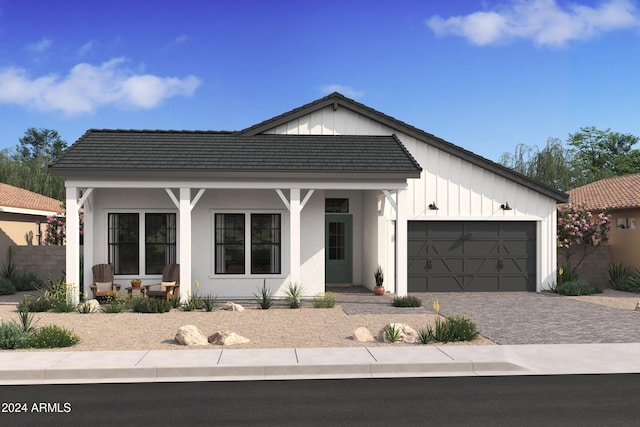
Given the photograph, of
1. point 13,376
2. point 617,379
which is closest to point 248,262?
point 13,376

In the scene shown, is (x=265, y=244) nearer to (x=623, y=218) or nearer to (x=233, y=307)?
(x=233, y=307)

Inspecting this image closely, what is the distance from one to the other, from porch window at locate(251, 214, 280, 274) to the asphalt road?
9079mm

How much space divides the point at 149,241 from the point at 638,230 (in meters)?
16.5

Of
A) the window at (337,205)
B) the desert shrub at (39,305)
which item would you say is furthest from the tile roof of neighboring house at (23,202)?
the window at (337,205)

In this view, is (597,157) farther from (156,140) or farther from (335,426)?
(335,426)

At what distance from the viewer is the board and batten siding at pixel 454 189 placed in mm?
19094

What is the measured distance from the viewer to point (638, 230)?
21.3m

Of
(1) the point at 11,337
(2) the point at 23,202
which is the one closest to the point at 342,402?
(1) the point at 11,337

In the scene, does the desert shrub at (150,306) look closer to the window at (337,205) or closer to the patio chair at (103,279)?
the patio chair at (103,279)

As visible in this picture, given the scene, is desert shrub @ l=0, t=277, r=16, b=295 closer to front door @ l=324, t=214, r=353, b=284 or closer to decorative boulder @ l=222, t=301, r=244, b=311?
decorative boulder @ l=222, t=301, r=244, b=311

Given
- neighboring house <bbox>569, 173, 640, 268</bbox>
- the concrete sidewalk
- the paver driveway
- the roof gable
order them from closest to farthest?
the concrete sidewalk → the paver driveway → the roof gable → neighboring house <bbox>569, 173, 640, 268</bbox>

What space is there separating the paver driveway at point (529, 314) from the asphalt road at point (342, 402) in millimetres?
2972

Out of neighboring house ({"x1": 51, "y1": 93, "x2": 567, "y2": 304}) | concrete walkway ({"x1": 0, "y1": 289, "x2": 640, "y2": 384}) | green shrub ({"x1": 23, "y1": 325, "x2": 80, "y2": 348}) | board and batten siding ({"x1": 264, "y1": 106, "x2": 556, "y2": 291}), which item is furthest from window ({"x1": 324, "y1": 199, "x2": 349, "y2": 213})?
green shrub ({"x1": 23, "y1": 325, "x2": 80, "y2": 348})

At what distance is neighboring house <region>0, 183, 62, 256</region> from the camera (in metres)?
22.8
